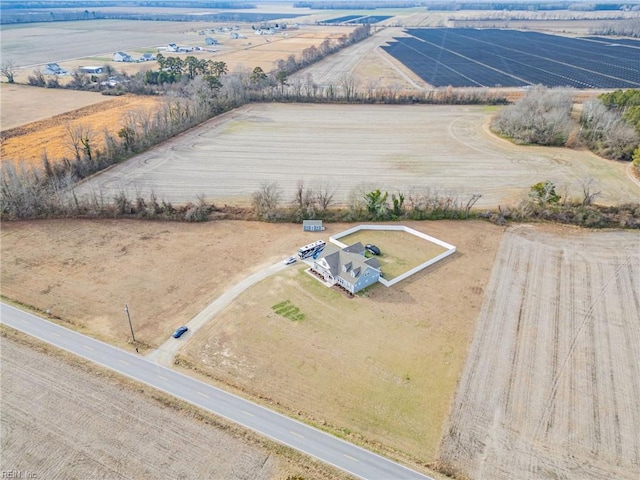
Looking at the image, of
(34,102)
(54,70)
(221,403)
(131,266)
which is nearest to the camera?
(221,403)

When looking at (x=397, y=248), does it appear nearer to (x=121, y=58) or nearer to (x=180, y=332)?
(x=180, y=332)

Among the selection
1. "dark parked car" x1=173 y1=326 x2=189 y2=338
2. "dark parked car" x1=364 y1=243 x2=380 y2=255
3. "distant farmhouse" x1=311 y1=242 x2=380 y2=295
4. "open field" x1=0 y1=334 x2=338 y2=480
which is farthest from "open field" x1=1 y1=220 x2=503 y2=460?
"dark parked car" x1=364 y1=243 x2=380 y2=255

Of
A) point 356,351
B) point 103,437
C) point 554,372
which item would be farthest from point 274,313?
point 554,372

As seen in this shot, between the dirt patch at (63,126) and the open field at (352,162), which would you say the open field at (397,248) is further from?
the dirt patch at (63,126)

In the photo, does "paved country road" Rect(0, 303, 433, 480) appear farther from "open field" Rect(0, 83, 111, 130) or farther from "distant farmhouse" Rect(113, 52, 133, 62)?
"distant farmhouse" Rect(113, 52, 133, 62)

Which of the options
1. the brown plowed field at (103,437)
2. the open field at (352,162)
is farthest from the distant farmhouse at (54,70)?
the brown plowed field at (103,437)

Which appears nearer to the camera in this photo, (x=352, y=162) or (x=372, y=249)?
(x=372, y=249)

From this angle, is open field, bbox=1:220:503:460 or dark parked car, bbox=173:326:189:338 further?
dark parked car, bbox=173:326:189:338
